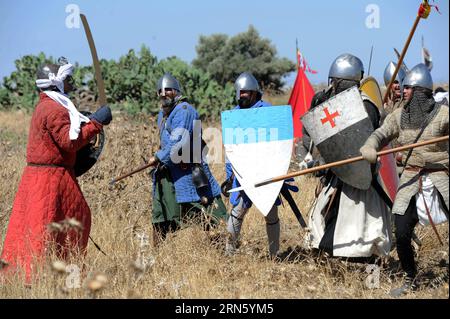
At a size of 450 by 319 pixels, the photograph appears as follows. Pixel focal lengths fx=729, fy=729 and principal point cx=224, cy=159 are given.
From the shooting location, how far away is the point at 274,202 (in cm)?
539

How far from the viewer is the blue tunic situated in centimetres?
583

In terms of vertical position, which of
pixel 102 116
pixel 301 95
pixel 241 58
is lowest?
pixel 102 116

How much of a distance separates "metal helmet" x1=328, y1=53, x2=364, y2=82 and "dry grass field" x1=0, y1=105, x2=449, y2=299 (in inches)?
50.8

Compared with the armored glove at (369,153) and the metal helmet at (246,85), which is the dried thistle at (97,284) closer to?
the armored glove at (369,153)

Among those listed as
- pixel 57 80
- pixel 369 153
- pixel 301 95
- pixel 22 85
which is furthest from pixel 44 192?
pixel 22 85

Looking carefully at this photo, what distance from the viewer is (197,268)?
5.11 m

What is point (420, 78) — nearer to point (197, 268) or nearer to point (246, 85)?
point (246, 85)

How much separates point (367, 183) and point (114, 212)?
302 centimetres

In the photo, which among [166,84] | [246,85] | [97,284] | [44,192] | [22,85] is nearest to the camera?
[97,284]

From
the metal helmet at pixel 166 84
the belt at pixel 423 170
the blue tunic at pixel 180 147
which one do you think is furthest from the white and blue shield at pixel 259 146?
the belt at pixel 423 170

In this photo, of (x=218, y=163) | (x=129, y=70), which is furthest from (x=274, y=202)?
(x=129, y=70)

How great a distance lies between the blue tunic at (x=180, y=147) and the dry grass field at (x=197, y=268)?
1.02 feet

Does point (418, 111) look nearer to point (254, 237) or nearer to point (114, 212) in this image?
point (254, 237)

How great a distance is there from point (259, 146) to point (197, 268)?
1.02m
